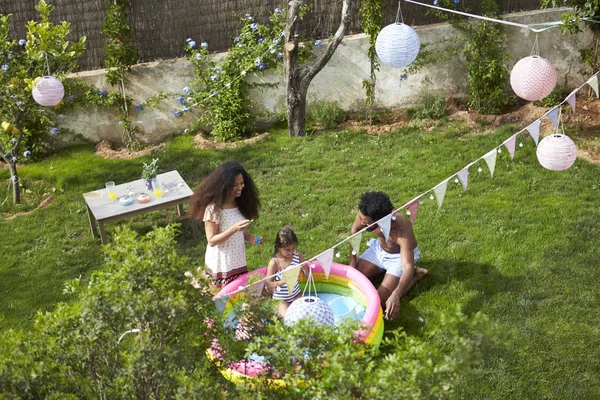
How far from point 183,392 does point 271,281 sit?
296 cm

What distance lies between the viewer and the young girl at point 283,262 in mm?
6070

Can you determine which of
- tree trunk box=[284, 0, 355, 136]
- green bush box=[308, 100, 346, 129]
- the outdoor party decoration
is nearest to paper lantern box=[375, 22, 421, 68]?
the outdoor party decoration

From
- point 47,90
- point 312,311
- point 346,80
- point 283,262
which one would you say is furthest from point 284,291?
point 346,80

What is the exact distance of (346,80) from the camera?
10383 mm

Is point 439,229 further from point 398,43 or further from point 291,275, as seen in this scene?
point 291,275

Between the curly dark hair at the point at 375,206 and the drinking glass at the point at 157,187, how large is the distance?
2.80 m

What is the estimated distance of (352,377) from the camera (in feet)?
10.3

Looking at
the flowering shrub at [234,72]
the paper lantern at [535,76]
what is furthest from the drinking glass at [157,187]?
the paper lantern at [535,76]

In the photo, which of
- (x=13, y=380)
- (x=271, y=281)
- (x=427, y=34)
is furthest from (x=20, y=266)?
(x=427, y=34)

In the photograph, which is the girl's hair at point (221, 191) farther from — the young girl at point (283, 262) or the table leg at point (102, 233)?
the table leg at point (102, 233)

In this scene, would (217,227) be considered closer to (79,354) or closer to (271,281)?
(271,281)

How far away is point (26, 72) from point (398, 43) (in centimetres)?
523

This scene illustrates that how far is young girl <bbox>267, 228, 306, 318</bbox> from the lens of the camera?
607cm

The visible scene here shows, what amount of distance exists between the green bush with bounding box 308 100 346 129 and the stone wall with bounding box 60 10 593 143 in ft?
0.46
